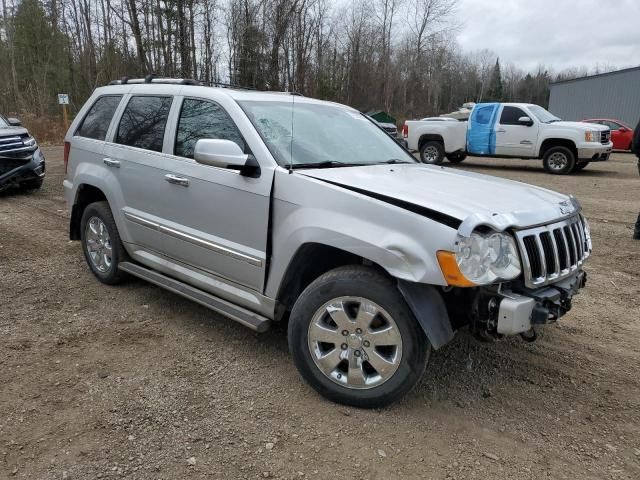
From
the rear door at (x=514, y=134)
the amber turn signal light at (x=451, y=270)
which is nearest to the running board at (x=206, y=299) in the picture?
the amber turn signal light at (x=451, y=270)

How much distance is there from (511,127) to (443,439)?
13.3m

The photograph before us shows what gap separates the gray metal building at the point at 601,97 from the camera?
3136cm

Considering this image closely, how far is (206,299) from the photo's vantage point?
3.55 meters

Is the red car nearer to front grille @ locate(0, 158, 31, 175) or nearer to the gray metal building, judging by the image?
the gray metal building

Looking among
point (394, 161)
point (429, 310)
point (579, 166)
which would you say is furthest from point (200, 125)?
point (579, 166)

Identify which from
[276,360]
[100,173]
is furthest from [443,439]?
[100,173]

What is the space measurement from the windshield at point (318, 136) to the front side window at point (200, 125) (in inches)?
6.6

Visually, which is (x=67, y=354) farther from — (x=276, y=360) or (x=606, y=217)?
(x=606, y=217)

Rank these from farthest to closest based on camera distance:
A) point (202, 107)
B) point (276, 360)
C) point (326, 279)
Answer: point (202, 107), point (276, 360), point (326, 279)

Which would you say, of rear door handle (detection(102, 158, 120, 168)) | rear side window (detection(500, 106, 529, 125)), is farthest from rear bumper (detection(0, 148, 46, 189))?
rear side window (detection(500, 106, 529, 125))

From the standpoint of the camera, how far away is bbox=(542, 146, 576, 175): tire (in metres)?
13.6

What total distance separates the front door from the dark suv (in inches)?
256

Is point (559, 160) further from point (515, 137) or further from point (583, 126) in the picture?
point (515, 137)

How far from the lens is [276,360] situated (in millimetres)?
3432
